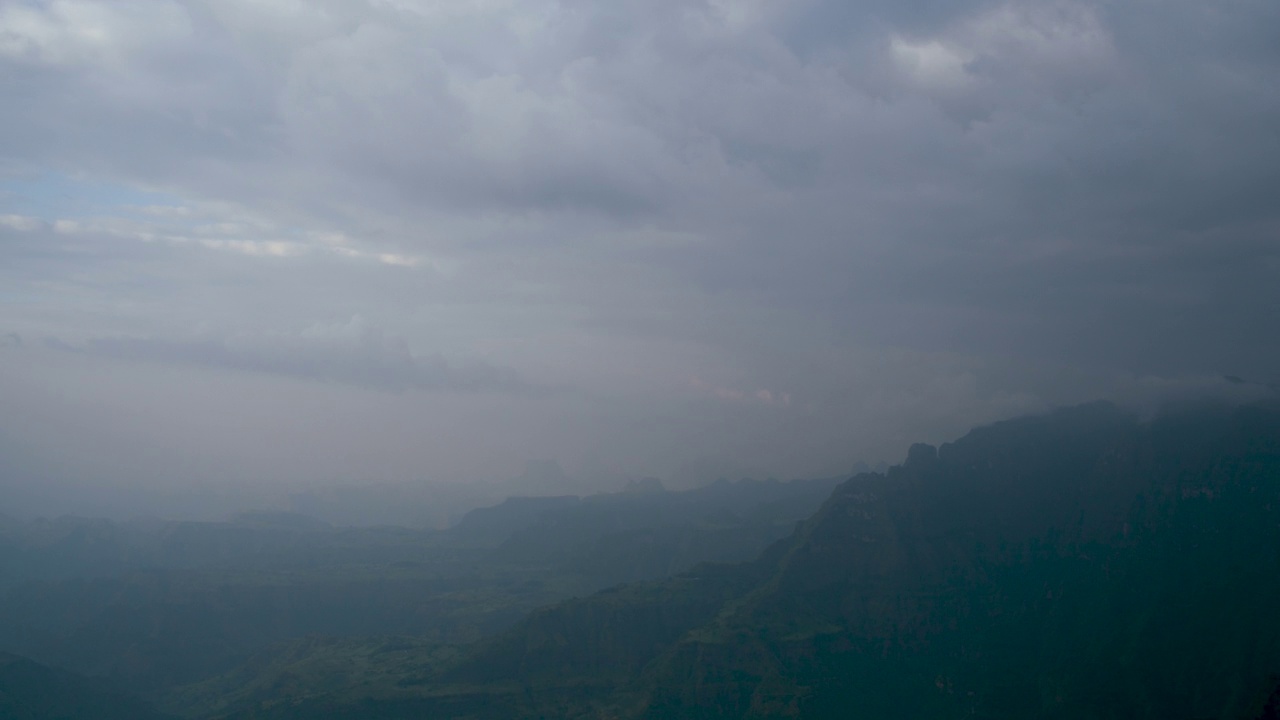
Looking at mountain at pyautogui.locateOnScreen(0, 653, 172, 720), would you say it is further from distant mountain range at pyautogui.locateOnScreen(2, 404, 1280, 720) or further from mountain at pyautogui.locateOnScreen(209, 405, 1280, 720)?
mountain at pyautogui.locateOnScreen(209, 405, 1280, 720)

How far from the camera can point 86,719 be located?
182500mm

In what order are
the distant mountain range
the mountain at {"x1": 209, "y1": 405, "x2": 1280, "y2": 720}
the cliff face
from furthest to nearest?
the distant mountain range, the mountain at {"x1": 209, "y1": 405, "x2": 1280, "y2": 720}, the cliff face

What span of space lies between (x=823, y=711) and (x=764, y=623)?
2987 centimetres

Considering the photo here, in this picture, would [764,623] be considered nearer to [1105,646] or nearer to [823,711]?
[823,711]

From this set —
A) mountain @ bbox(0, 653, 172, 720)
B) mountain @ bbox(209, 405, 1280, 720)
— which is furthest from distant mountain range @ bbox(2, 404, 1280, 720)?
mountain @ bbox(0, 653, 172, 720)

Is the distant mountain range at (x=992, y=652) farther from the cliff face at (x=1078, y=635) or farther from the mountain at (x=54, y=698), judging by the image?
the mountain at (x=54, y=698)

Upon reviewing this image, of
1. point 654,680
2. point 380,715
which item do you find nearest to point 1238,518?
point 654,680

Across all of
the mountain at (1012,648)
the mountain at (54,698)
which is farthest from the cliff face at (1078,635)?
the mountain at (54,698)

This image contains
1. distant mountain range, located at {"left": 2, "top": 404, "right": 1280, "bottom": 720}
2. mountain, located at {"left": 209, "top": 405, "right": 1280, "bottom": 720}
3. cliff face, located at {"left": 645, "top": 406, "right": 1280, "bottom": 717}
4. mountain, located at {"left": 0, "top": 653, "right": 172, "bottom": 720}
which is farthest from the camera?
mountain, located at {"left": 0, "top": 653, "right": 172, "bottom": 720}

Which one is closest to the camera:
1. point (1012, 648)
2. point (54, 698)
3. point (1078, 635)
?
point (1078, 635)

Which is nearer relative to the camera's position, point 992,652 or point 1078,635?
point 1078,635

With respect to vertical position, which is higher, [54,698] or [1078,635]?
[1078,635]

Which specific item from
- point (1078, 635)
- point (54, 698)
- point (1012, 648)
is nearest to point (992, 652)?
point (1012, 648)

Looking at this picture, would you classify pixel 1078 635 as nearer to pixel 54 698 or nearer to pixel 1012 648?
pixel 1012 648
